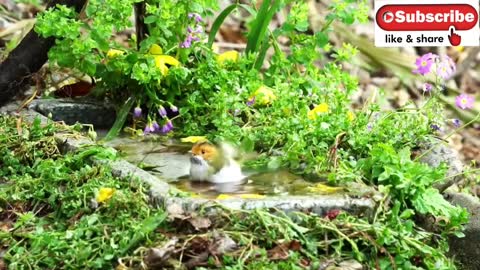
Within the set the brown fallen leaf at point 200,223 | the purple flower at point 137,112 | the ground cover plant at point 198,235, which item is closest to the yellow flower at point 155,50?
the purple flower at point 137,112

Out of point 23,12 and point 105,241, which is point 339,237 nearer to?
point 105,241

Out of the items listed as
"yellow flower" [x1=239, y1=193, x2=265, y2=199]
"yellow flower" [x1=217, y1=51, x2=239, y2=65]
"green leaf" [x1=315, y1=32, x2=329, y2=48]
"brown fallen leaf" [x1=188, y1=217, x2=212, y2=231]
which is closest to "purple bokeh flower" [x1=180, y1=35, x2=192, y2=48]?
"yellow flower" [x1=217, y1=51, x2=239, y2=65]

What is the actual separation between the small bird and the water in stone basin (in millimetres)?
31

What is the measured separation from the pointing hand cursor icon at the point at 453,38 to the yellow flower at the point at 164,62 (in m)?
1.32

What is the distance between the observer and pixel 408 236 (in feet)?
9.43

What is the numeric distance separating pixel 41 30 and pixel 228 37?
2869 mm

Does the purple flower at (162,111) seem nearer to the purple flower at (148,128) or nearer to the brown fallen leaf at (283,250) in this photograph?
the purple flower at (148,128)

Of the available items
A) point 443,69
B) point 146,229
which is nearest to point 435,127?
point 443,69

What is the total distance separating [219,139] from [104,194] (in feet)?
2.43

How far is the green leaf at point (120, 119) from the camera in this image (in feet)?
12.9

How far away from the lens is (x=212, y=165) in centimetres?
329

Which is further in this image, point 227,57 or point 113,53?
point 227,57

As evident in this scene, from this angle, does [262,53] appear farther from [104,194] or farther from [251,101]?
[104,194]

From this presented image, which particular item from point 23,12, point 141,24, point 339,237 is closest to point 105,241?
point 339,237
